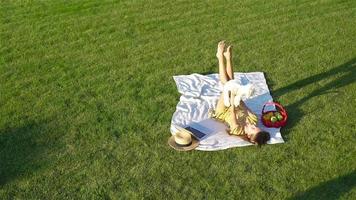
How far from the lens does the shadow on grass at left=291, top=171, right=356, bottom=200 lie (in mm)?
7207

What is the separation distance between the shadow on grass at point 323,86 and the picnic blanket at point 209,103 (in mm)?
342

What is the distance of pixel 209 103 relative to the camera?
30.7 ft

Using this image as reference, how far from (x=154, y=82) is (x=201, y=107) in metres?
1.12

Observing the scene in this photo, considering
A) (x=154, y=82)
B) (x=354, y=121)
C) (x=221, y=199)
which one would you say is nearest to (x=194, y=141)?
(x=221, y=199)

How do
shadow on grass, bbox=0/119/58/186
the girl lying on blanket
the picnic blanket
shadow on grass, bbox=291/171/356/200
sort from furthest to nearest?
the picnic blanket
the girl lying on blanket
shadow on grass, bbox=0/119/58/186
shadow on grass, bbox=291/171/356/200

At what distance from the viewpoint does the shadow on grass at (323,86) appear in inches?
353

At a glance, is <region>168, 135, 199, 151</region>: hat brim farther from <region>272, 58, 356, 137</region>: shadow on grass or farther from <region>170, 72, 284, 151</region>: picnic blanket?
<region>272, 58, 356, 137</region>: shadow on grass

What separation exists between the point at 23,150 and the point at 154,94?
98.9 inches

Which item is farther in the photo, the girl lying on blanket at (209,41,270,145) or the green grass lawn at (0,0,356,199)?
the girl lying on blanket at (209,41,270,145)

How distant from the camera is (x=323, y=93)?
9531 millimetres

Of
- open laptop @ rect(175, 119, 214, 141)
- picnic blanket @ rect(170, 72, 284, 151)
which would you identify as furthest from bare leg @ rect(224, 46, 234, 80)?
open laptop @ rect(175, 119, 214, 141)

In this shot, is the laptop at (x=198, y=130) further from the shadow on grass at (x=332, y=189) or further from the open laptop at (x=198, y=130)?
the shadow on grass at (x=332, y=189)

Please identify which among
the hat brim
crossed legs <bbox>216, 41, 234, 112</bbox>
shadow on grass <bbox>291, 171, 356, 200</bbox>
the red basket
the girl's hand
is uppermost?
crossed legs <bbox>216, 41, 234, 112</bbox>

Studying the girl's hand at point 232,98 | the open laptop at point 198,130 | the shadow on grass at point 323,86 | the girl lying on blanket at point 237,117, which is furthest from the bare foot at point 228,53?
the shadow on grass at point 323,86
